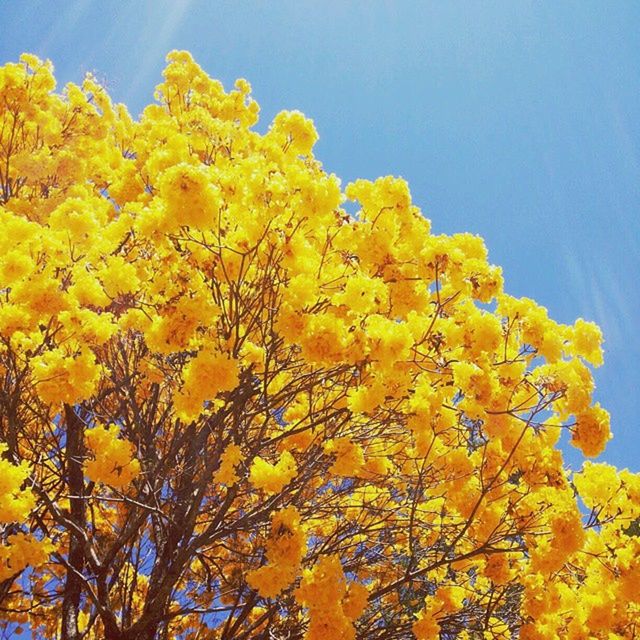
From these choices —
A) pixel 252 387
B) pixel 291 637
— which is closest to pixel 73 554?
pixel 291 637

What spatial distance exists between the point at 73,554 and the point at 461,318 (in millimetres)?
4422

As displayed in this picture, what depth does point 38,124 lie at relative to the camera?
6887 mm

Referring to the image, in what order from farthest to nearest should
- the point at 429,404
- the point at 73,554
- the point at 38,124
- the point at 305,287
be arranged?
the point at 38,124
the point at 73,554
the point at 429,404
the point at 305,287

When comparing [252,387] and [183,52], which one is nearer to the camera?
[252,387]

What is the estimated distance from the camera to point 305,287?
351 cm

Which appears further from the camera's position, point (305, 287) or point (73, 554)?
point (73, 554)

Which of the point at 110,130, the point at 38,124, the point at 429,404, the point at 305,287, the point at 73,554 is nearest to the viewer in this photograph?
the point at 305,287

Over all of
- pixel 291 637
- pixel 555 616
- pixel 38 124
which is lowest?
pixel 291 637

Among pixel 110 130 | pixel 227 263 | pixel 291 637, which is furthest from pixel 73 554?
pixel 110 130

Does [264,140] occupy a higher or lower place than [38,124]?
lower

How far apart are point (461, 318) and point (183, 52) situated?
618 centimetres

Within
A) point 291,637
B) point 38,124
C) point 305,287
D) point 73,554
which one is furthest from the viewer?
point 38,124

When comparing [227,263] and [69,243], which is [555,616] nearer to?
[227,263]

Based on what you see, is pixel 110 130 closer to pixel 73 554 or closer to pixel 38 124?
pixel 38 124
